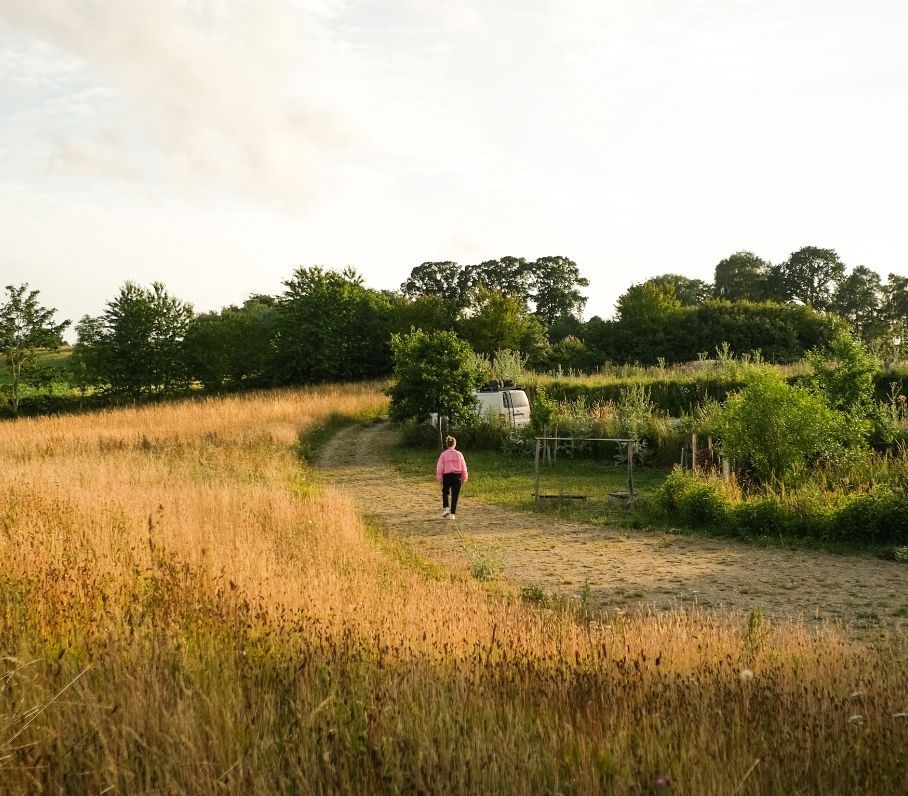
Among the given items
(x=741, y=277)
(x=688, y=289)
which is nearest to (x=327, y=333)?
(x=741, y=277)

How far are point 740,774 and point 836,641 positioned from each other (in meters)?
2.82

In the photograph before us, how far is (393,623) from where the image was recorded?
17.2ft

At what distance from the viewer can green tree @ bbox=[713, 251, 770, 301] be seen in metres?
70.9

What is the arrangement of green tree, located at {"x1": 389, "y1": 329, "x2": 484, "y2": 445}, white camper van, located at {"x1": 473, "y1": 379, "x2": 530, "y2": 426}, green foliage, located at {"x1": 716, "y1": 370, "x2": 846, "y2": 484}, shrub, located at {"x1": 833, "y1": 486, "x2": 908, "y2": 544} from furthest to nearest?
white camper van, located at {"x1": 473, "y1": 379, "x2": 530, "y2": 426}, green tree, located at {"x1": 389, "y1": 329, "x2": 484, "y2": 445}, green foliage, located at {"x1": 716, "y1": 370, "x2": 846, "y2": 484}, shrub, located at {"x1": 833, "y1": 486, "x2": 908, "y2": 544}

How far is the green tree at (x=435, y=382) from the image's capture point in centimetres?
2375

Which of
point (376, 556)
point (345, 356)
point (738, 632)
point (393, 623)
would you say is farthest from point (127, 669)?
point (345, 356)

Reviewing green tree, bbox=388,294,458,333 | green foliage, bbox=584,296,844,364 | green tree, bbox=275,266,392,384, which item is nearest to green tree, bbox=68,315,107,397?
green tree, bbox=275,266,392,384

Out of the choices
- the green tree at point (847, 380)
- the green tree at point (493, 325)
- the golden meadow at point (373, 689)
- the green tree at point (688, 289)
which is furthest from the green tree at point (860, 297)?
the golden meadow at point (373, 689)

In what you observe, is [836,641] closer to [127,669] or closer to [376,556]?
[127,669]

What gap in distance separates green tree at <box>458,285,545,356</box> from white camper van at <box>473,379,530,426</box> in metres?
17.8

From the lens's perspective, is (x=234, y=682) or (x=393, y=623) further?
(x=393, y=623)

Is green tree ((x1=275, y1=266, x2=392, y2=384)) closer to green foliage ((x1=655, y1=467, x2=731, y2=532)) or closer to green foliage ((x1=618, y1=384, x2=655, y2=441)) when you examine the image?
green foliage ((x1=618, y1=384, x2=655, y2=441))

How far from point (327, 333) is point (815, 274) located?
1846 inches

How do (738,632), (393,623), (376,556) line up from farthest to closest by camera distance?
1. (376,556)
2. (738,632)
3. (393,623)
